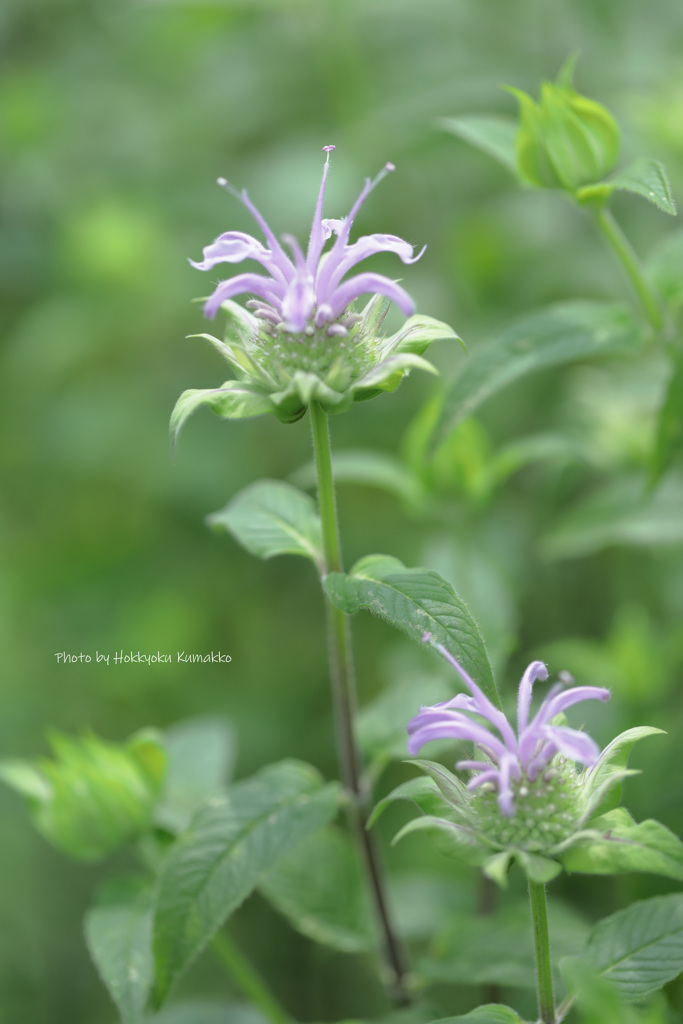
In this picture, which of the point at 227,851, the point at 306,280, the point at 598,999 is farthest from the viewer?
the point at 227,851

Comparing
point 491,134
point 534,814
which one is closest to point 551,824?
point 534,814

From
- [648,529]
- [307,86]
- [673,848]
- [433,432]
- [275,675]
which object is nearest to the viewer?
[673,848]

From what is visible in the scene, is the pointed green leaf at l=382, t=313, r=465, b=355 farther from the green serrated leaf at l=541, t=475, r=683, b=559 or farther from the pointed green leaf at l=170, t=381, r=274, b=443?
the green serrated leaf at l=541, t=475, r=683, b=559

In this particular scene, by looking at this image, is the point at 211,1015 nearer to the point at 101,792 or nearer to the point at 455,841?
the point at 101,792

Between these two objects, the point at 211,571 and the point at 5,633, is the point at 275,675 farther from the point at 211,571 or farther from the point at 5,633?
the point at 5,633

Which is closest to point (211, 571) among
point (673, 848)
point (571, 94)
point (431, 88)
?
point (431, 88)

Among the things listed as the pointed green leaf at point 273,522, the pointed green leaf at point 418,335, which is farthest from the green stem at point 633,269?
the pointed green leaf at point 273,522

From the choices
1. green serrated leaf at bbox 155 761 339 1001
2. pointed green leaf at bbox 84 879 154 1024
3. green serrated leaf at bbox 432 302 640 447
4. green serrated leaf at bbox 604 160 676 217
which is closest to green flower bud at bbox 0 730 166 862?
pointed green leaf at bbox 84 879 154 1024
